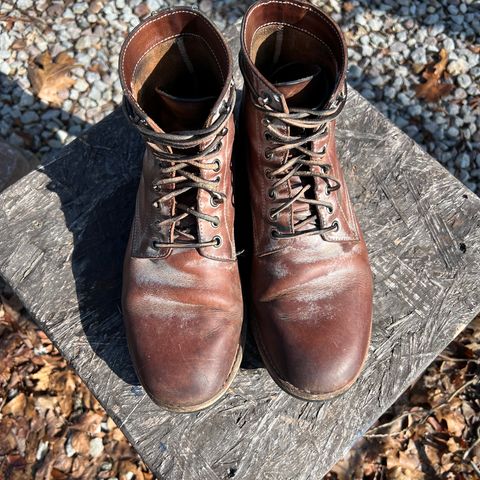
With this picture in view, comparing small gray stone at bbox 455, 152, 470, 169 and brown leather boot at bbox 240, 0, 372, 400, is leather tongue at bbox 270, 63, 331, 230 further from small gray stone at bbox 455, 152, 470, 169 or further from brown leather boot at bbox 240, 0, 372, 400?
small gray stone at bbox 455, 152, 470, 169

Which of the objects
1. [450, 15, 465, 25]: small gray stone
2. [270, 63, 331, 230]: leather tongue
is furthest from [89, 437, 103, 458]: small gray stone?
[450, 15, 465, 25]: small gray stone

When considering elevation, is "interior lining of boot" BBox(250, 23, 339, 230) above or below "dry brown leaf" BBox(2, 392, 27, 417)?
above

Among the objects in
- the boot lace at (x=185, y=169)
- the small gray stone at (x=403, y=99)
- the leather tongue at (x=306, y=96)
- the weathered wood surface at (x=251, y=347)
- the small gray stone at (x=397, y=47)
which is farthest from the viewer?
the small gray stone at (x=397, y=47)

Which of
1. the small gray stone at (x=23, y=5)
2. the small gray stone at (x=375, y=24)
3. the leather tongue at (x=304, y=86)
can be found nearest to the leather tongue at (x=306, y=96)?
the leather tongue at (x=304, y=86)

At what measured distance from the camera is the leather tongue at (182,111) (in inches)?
56.4

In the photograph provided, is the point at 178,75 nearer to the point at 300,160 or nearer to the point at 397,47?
the point at 300,160

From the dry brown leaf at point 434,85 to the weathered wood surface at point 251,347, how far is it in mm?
1022

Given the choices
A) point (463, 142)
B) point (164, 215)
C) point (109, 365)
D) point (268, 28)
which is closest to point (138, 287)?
point (164, 215)

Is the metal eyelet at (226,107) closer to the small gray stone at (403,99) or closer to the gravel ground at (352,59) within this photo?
the gravel ground at (352,59)

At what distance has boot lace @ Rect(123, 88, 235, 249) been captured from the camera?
1341 millimetres

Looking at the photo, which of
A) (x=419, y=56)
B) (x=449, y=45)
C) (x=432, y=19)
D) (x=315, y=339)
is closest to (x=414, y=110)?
(x=419, y=56)

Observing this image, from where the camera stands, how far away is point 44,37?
9.66 ft

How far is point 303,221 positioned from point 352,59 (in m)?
1.76

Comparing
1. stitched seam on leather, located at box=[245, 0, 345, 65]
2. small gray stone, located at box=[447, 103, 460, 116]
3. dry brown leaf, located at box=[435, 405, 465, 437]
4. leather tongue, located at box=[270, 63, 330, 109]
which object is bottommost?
dry brown leaf, located at box=[435, 405, 465, 437]
